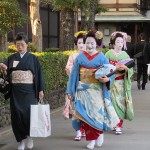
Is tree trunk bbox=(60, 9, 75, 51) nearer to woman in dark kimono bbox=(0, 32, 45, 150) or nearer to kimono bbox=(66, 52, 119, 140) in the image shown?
kimono bbox=(66, 52, 119, 140)

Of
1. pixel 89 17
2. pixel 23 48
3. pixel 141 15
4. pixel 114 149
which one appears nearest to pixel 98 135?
pixel 114 149

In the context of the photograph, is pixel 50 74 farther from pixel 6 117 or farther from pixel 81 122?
pixel 81 122

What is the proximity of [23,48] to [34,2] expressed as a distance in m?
8.42

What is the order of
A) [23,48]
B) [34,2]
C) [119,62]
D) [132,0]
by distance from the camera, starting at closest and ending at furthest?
1. [23,48]
2. [119,62]
3. [34,2]
4. [132,0]

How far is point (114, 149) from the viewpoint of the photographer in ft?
24.0

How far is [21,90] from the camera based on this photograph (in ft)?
23.2

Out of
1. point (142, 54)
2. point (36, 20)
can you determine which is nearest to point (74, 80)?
point (36, 20)

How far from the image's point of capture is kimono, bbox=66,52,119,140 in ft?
24.0

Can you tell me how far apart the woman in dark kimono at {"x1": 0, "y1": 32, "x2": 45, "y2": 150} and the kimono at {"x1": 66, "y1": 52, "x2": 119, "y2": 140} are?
585 mm

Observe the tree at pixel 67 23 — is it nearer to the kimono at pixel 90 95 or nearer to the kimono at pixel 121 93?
the kimono at pixel 121 93

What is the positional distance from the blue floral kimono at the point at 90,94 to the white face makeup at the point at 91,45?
0.06m

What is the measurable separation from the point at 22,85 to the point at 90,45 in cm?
121

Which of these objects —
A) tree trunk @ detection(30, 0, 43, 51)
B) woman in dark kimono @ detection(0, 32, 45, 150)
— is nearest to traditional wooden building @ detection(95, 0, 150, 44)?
tree trunk @ detection(30, 0, 43, 51)

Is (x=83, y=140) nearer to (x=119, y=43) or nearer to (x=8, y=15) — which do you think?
(x=119, y=43)
